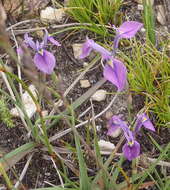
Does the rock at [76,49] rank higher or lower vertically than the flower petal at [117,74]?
lower

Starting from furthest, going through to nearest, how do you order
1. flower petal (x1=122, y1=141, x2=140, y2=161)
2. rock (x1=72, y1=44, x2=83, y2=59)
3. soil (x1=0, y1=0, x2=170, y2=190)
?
rock (x1=72, y1=44, x2=83, y2=59) → soil (x1=0, y1=0, x2=170, y2=190) → flower petal (x1=122, y1=141, x2=140, y2=161)

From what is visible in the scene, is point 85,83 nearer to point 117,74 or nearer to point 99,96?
point 99,96

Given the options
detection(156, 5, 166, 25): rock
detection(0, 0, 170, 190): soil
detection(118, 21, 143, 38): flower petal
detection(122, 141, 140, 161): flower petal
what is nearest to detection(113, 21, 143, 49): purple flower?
detection(118, 21, 143, 38): flower petal

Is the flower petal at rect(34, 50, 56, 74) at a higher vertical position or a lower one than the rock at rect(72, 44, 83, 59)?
higher

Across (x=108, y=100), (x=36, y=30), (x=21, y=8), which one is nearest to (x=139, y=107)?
(x=108, y=100)

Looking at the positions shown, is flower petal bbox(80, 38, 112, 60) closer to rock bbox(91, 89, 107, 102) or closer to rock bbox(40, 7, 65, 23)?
rock bbox(91, 89, 107, 102)

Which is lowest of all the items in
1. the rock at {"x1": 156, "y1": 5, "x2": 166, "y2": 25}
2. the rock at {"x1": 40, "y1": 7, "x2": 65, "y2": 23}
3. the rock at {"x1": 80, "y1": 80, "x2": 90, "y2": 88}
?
the rock at {"x1": 80, "y1": 80, "x2": 90, "y2": 88}

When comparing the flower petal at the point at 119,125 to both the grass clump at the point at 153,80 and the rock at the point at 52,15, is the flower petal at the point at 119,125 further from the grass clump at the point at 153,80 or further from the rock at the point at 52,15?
the rock at the point at 52,15

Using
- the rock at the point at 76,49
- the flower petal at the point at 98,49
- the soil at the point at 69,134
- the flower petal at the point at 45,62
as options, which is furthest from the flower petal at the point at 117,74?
the rock at the point at 76,49
